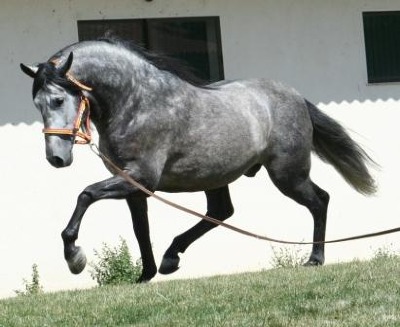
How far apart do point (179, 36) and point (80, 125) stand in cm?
526

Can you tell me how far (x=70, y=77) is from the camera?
10320 mm

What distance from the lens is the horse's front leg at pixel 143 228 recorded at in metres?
11.2

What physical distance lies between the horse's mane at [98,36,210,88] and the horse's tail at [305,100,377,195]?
194cm

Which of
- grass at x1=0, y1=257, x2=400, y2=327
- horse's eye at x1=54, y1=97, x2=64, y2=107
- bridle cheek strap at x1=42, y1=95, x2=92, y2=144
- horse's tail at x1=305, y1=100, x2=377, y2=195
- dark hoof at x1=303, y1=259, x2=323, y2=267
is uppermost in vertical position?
horse's eye at x1=54, y1=97, x2=64, y2=107

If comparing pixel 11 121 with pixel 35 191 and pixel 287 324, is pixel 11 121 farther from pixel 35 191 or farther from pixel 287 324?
pixel 287 324

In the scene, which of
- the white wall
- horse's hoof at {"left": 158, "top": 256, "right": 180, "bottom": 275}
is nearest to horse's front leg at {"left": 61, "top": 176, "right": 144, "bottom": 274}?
horse's hoof at {"left": 158, "top": 256, "right": 180, "bottom": 275}

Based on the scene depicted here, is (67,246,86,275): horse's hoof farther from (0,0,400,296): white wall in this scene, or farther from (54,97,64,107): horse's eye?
(0,0,400,296): white wall

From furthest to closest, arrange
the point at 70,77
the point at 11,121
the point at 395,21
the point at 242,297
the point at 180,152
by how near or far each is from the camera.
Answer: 1. the point at 395,21
2. the point at 11,121
3. the point at 180,152
4. the point at 70,77
5. the point at 242,297

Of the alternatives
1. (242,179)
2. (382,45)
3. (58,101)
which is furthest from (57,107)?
(382,45)

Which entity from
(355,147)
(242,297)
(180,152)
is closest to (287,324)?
(242,297)

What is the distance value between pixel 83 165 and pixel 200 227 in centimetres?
281

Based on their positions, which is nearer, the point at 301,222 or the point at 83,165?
the point at 83,165

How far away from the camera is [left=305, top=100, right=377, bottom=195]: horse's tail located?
12.9 m

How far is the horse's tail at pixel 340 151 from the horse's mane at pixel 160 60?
194 centimetres
